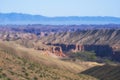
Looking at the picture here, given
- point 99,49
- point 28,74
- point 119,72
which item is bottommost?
point 99,49

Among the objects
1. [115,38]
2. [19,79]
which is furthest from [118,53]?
[19,79]

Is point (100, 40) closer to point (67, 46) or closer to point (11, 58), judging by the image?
point (67, 46)

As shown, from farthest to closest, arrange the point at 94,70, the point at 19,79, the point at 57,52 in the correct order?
the point at 57,52 < the point at 94,70 < the point at 19,79

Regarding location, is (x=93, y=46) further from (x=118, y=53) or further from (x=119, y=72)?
(x=119, y=72)

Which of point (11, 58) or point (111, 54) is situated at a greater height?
point (11, 58)

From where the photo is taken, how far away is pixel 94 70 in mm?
70250

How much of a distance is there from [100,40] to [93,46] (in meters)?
16.2

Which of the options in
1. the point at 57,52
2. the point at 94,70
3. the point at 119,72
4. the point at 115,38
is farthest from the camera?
the point at 115,38

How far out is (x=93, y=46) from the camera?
16762 cm

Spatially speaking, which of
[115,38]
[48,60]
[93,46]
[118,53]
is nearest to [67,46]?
[93,46]

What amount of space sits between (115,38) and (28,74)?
148202 millimetres

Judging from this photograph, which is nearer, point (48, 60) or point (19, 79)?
point (19, 79)

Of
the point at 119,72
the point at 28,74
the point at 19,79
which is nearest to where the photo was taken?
the point at 19,79

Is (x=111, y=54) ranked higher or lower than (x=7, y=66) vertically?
lower
